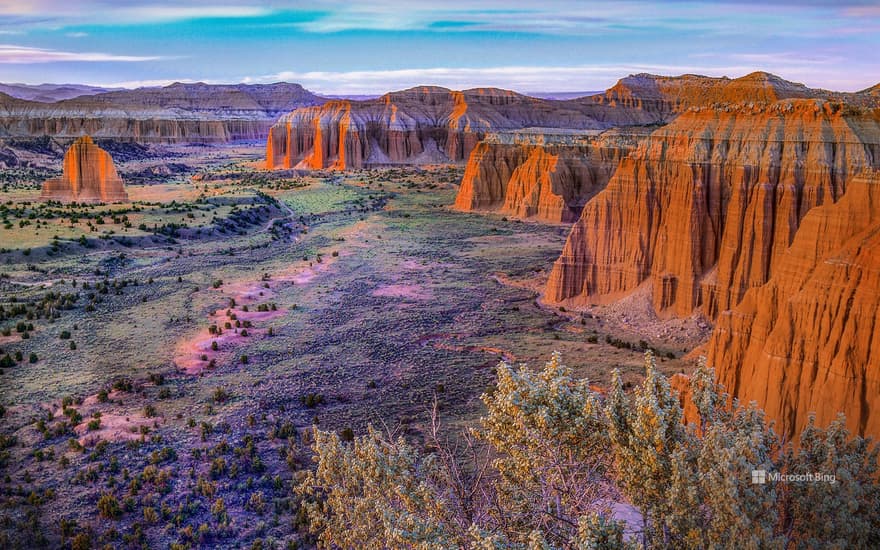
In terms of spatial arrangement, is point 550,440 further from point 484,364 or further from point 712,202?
point 712,202

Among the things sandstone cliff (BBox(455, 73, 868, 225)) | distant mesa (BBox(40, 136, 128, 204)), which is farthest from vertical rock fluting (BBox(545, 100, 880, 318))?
distant mesa (BBox(40, 136, 128, 204))

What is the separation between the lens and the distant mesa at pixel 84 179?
64375 millimetres

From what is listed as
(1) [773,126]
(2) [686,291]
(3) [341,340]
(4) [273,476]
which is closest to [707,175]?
(1) [773,126]

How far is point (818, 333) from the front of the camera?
46.8 feet

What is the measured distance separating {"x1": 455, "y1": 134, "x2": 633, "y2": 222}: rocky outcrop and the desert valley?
149cm

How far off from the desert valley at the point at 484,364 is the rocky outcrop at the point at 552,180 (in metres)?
1.49

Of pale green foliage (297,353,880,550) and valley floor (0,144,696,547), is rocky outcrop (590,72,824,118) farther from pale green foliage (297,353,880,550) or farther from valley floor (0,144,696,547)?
pale green foliage (297,353,880,550)

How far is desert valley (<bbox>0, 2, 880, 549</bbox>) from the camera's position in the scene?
28.0 feet

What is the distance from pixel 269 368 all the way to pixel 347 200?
54075 mm

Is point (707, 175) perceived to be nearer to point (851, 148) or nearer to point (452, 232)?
point (851, 148)

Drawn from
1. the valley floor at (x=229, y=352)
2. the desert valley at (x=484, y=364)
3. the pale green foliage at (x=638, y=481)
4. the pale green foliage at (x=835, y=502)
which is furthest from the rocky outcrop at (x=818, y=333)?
the valley floor at (x=229, y=352)

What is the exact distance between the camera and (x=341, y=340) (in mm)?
27719

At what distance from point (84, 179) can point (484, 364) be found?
56.2 metres

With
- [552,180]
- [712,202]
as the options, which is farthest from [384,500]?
[552,180]
